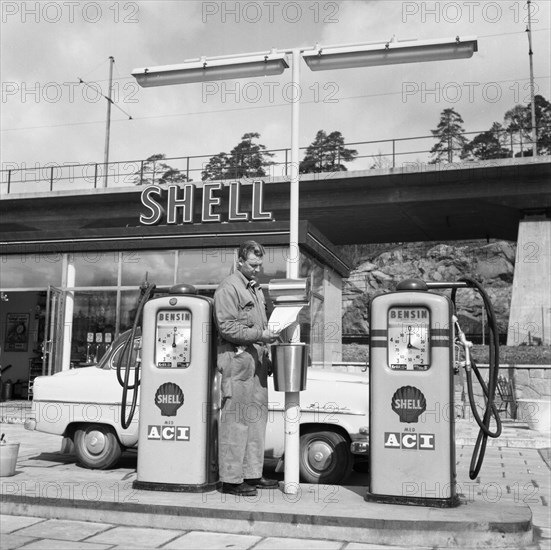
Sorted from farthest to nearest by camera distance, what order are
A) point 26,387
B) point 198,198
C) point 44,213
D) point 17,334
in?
point 44,213 → point 198,198 → point 17,334 → point 26,387

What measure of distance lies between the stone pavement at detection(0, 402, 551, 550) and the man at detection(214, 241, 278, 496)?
10.0 inches

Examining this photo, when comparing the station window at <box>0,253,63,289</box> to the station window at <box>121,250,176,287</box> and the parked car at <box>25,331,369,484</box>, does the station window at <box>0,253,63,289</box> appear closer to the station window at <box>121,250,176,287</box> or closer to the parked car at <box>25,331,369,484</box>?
the station window at <box>121,250,176,287</box>

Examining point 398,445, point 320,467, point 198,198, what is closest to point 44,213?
point 198,198

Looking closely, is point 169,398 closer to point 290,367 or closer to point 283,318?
point 290,367

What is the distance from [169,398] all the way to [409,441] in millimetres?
2235

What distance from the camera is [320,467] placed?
7.91 metres

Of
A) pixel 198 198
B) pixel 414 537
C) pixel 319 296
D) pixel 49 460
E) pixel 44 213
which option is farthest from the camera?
pixel 44 213

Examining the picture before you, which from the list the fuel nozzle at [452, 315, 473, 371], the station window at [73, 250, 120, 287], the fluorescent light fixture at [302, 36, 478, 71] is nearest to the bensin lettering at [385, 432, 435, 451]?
the fuel nozzle at [452, 315, 473, 371]

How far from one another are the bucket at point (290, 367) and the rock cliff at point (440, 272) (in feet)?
158

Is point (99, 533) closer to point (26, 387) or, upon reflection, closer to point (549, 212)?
point (26, 387)

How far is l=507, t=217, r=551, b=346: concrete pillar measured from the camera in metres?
23.0

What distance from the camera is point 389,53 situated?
26.6 ft

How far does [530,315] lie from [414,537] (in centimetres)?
1937

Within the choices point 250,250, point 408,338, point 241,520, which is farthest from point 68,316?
point 408,338
